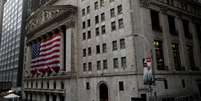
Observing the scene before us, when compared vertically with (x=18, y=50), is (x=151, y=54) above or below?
below

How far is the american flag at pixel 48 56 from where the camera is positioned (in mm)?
43938

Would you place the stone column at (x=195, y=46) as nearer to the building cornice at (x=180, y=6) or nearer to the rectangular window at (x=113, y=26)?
the building cornice at (x=180, y=6)

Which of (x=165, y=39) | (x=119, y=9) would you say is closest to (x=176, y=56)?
(x=165, y=39)

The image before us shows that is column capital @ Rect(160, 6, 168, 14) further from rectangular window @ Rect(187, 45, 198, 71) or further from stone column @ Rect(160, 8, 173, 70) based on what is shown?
rectangular window @ Rect(187, 45, 198, 71)

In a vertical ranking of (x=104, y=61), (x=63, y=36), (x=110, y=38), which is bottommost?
(x=104, y=61)

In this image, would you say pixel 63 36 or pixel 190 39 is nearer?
pixel 190 39

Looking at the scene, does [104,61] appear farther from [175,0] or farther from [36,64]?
[36,64]

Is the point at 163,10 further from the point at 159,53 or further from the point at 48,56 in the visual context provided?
the point at 48,56

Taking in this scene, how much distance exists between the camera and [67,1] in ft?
157

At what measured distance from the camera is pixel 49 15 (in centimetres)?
5038

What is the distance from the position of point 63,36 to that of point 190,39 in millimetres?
30095

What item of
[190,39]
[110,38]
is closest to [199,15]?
[190,39]

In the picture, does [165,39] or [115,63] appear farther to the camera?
[165,39]

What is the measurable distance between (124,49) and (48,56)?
2421 cm
